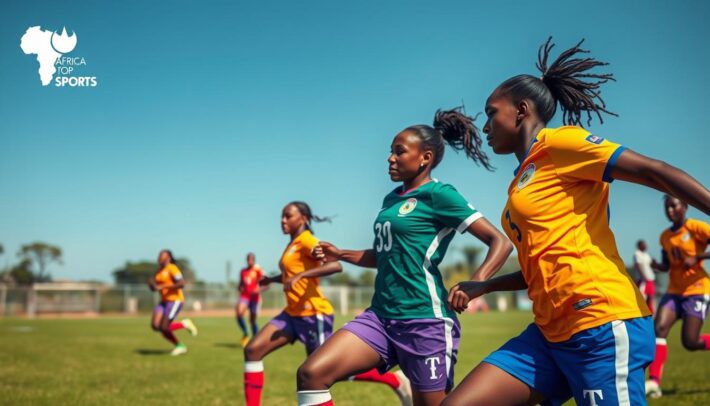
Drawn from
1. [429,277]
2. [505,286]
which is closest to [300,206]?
[429,277]

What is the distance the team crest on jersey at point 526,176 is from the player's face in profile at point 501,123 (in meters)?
0.23

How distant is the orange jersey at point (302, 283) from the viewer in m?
6.55

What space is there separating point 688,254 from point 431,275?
5.74 meters

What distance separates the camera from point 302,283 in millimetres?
6703

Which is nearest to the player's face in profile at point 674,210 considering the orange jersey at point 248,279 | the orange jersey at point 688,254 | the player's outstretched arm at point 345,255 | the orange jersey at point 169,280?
the orange jersey at point 688,254

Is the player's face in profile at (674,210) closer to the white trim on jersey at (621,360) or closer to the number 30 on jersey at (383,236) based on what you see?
the number 30 on jersey at (383,236)

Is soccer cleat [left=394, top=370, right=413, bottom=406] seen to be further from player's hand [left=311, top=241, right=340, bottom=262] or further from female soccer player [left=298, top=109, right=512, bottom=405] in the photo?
female soccer player [left=298, top=109, right=512, bottom=405]

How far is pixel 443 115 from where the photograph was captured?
5031 millimetres

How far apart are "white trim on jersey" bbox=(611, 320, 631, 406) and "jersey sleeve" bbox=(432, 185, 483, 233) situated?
1.59 m

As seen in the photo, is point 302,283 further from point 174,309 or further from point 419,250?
point 174,309

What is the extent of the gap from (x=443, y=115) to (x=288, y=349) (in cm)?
1201

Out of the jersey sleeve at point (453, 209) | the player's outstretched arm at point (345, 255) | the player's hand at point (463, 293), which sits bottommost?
the player's hand at point (463, 293)

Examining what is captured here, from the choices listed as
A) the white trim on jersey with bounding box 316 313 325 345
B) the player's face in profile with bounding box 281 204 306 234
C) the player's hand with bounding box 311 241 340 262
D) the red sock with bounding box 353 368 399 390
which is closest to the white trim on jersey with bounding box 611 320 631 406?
the player's hand with bounding box 311 241 340 262

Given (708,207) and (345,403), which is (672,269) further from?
(708,207)
